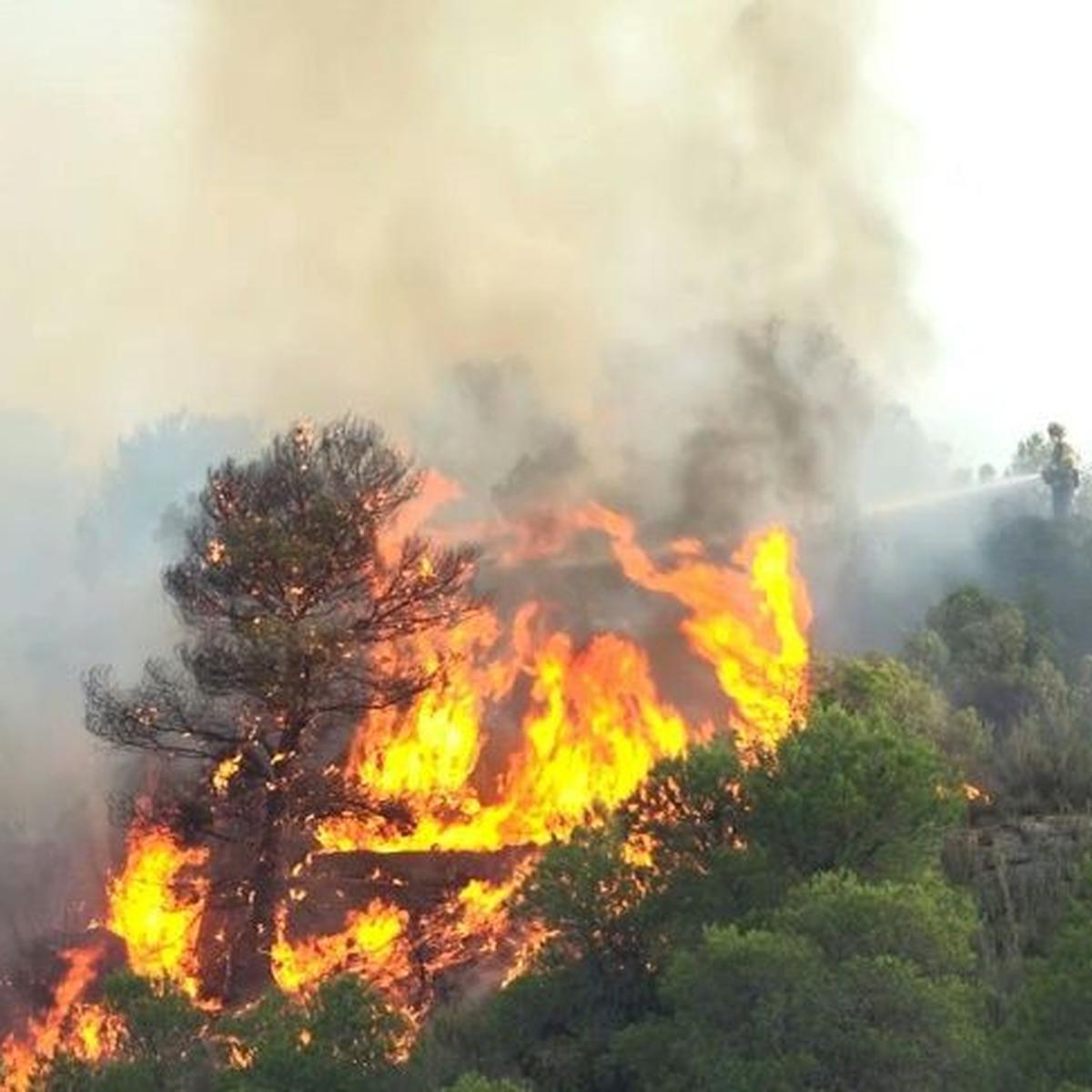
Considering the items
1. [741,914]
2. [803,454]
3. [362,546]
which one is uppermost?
[803,454]

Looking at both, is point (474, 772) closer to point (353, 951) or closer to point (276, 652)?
point (353, 951)

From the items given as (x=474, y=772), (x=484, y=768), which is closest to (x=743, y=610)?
(x=484, y=768)

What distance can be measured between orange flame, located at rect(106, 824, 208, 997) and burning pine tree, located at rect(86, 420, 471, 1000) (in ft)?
0.66

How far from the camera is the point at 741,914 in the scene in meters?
13.8

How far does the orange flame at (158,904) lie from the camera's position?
26000mm

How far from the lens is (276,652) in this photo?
2327 centimetres

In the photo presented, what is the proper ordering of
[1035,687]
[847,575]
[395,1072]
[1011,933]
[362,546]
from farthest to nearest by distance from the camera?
[847,575] < [1035,687] < [362,546] < [1011,933] < [395,1072]

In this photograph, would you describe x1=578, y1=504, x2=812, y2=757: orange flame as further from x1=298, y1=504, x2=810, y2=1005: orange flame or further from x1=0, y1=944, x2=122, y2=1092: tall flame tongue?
x1=0, y1=944, x2=122, y2=1092: tall flame tongue

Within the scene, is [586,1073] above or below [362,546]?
below

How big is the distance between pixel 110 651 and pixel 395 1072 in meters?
37.4

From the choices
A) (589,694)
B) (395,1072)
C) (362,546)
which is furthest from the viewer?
(589,694)

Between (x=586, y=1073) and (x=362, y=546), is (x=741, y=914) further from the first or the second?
(x=362, y=546)

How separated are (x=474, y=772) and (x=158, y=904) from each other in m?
7.22

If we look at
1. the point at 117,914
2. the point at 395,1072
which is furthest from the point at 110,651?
the point at 395,1072
